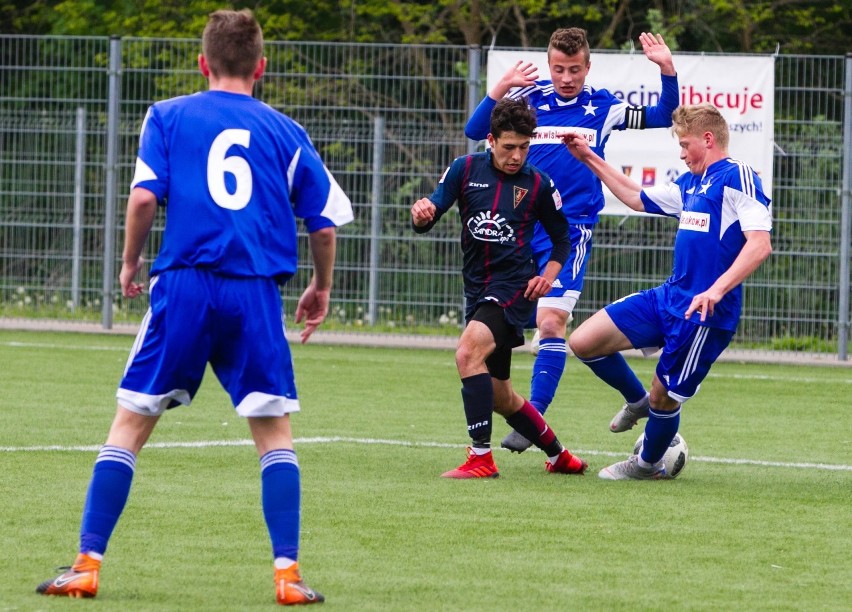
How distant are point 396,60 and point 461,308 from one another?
268cm

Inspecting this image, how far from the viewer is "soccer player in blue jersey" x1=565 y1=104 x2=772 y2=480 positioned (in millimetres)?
7406

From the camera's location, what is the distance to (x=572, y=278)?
29.9 feet

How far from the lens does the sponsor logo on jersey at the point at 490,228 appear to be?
302 inches

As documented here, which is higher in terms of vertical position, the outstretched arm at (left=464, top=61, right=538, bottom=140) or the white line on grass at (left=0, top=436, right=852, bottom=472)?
the outstretched arm at (left=464, top=61, right=538, bottom=140)

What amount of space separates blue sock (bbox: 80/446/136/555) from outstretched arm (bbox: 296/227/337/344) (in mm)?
708

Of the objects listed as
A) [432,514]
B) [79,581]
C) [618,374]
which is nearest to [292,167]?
[79,581]

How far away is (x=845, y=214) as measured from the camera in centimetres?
1548

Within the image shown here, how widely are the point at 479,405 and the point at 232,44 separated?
3.10 m

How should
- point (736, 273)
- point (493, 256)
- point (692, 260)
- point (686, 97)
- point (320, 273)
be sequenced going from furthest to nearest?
point (686, 97)
point (493, 256)
point (692, 260)
point (736, 273)
point (320, 273)

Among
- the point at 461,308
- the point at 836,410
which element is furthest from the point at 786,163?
the point at 836,410

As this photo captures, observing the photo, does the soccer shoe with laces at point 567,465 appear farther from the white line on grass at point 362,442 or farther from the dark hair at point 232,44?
the dark hair at point 232,44

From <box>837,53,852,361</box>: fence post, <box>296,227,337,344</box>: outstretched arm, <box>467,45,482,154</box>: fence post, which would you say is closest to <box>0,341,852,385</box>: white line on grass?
<box>837,53,852,361</box>: fence post

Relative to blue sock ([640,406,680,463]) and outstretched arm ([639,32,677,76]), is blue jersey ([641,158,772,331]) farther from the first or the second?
outstretched arm ([639,32,677,76])

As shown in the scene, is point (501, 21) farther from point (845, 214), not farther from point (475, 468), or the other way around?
point (475, 468)
